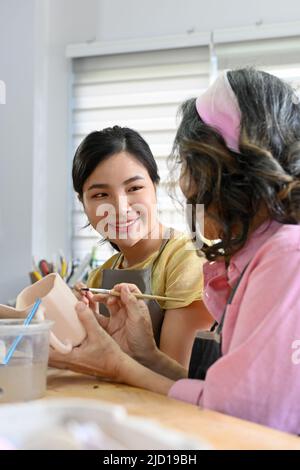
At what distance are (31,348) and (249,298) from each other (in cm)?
32

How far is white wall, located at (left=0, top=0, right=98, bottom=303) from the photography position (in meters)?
2.49

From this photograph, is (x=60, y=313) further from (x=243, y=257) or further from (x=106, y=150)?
(x=106, y=150)

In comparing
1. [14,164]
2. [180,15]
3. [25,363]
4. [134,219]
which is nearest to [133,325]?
[25,363]

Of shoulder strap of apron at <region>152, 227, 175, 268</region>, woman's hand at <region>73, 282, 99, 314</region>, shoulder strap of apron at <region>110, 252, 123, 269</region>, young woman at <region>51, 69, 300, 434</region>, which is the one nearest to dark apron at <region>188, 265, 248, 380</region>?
young woman at <region>51, 69, 300, 434</region>

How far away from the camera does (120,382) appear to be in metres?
0.97

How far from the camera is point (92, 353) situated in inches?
39.4

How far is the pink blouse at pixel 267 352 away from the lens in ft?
2.56

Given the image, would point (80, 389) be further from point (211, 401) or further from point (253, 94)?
point (253, 94)

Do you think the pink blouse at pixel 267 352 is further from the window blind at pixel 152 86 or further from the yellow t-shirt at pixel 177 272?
the window blind at pixel 152 86

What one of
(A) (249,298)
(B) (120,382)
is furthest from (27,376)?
(A) (249,298)

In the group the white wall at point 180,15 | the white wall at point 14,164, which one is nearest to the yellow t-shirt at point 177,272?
the white wall at point 14,164

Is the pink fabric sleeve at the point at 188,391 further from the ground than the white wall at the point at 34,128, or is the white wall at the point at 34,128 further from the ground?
the white wall at the point at 34,128

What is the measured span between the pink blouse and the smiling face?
0.67 meters

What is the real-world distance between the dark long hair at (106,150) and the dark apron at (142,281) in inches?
8.4
